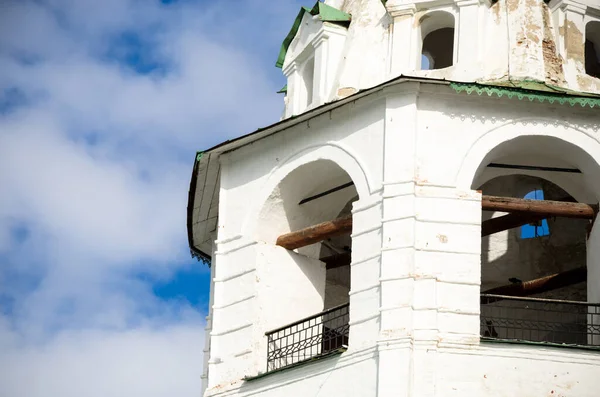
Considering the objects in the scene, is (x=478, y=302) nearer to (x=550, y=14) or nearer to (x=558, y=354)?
(x=558, y=354)

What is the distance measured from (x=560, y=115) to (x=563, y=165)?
3.16ft

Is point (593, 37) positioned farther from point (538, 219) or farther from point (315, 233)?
point (315, 233)

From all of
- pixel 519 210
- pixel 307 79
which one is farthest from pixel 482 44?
pixel 307 79

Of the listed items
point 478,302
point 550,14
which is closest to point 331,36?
point 550,14

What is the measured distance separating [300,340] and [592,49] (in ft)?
18.7

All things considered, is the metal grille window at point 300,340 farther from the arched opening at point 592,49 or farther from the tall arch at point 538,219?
the arched opening at point 592,49

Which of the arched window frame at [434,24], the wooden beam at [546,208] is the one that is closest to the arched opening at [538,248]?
the wooden beam at [546,208]

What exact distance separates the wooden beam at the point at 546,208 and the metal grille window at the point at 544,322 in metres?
1.14

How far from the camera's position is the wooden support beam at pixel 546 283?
26.6 metres

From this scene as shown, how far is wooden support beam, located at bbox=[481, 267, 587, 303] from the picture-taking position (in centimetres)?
2662

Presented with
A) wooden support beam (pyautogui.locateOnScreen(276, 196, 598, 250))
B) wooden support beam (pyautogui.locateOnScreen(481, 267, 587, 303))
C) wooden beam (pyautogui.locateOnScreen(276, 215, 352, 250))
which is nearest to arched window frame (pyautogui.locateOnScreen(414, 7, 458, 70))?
wooden support beam (pyautogui.locateOnScreen(276, 196, 598, 250))

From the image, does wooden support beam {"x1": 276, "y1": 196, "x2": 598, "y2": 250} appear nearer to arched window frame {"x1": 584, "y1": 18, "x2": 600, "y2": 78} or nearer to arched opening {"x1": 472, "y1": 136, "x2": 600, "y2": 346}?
arched opening {"x1": 472, "y1": 136, "x2": 600, "y2": 346}

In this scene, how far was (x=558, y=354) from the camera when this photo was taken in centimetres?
2389

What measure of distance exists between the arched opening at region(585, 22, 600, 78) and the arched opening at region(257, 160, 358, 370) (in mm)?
3594
